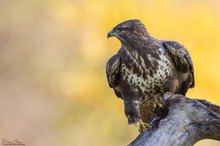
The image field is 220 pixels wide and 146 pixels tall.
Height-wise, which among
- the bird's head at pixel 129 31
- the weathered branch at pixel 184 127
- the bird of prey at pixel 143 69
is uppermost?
the bird's head at pixel 129 31

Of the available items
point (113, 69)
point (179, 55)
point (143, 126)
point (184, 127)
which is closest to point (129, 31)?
point (113, 69)

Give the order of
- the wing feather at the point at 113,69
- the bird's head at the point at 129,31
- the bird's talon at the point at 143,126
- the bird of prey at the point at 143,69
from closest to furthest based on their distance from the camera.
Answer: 1. the bird's talon at the point at 143,126
2. the bird of prey at the point at 143,69
3. the bird's head at the point at 129,31
4. the wing feather at the point at 113,69

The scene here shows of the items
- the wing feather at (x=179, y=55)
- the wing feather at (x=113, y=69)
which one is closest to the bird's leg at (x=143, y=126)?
the wing feather at (x=113, y=69)

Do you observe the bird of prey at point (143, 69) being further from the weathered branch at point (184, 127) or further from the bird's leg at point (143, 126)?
the weathered branch at point (184, 127)

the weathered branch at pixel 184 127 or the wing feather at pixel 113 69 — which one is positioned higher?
the wing feather at pixel 113 69

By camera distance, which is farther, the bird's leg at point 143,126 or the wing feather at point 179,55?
the wing feather at point 179,55

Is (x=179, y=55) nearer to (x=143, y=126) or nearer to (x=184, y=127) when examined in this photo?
(x=143, y=126)

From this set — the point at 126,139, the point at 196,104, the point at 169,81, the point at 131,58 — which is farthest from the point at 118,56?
the point at 126,139

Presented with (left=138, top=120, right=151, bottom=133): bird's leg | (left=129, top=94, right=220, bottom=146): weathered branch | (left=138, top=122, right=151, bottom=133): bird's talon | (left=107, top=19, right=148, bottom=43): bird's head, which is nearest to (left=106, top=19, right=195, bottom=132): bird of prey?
(left=107, top=19, right=148, bottom=43): bird's head
